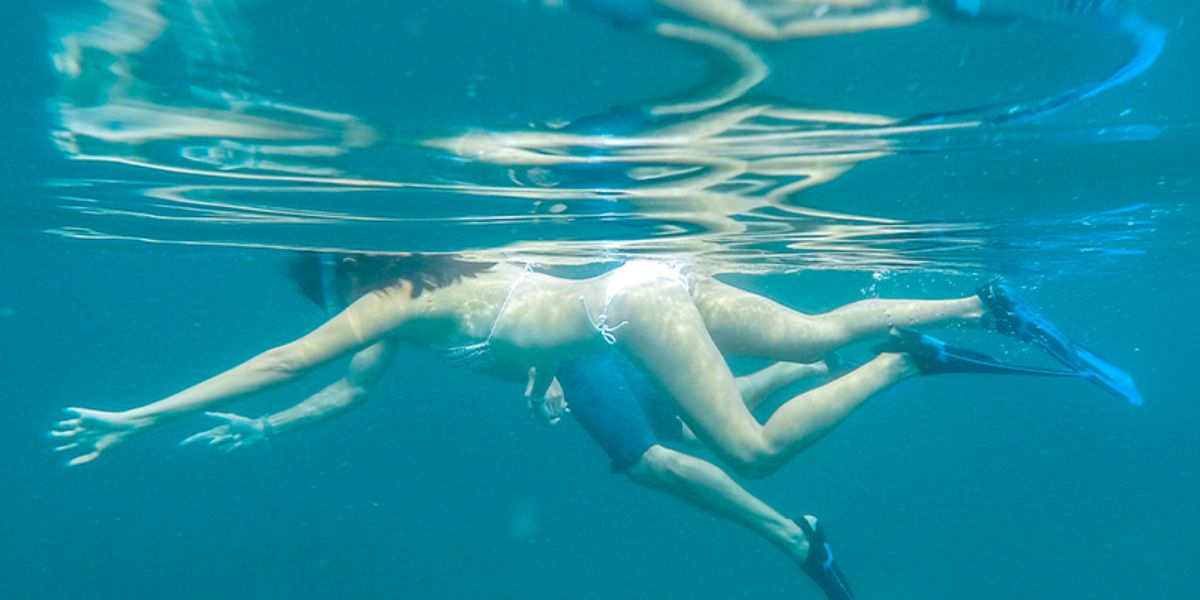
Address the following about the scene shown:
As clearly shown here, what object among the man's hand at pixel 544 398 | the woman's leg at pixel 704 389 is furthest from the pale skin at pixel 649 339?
the man's hand at pixel 544 398

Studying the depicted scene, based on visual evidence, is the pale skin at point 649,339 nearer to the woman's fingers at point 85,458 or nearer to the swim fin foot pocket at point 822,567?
the woman's fingers at point 85,458

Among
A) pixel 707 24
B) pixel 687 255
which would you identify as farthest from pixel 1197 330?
pixel 707 24

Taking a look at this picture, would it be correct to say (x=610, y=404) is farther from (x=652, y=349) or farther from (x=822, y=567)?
(x=822, y=567)

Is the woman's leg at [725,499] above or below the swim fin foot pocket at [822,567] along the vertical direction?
above

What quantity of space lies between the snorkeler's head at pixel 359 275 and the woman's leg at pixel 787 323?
2571 mm

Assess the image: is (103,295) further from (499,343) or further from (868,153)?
(868,153)

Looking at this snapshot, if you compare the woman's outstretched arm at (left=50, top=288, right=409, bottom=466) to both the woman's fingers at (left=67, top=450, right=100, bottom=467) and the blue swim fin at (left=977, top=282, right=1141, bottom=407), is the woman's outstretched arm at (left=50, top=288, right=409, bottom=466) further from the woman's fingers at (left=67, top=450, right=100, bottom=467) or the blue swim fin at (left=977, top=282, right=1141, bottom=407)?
the blue swim fin at (left=977, top=282, right=1141, bottom=407)

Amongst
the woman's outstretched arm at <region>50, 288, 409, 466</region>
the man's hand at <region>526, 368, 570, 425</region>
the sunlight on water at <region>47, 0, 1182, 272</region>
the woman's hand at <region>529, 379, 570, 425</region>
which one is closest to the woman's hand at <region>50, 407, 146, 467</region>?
the woman's outstretched arm at <region>50, 288, 409, 466</region>

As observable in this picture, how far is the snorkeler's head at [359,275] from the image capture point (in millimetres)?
7367

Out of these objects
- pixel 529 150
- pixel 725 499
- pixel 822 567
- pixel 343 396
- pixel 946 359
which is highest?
pixel 529 150

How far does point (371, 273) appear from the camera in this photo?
7.52 metres

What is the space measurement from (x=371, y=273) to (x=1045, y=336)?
7.37 metres

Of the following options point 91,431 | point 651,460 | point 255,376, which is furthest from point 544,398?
point 91,431

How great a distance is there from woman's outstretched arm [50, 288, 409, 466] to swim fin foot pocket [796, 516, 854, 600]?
443cm
